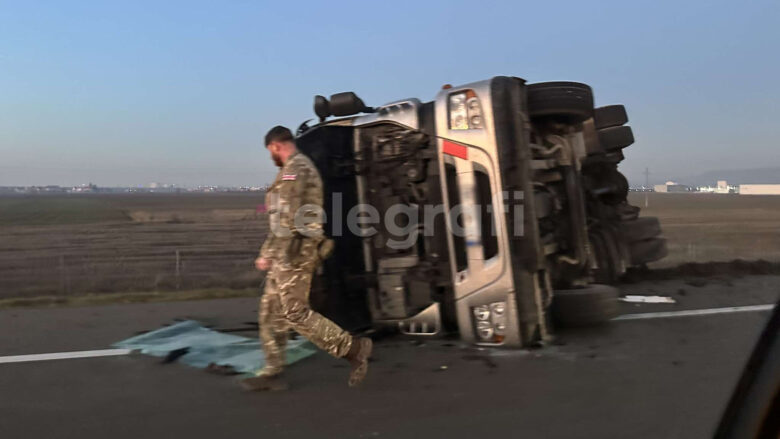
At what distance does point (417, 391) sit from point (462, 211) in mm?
1688

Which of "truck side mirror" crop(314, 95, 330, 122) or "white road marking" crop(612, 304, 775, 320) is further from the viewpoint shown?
"white road marking" crop(612, 304, 775, 320)

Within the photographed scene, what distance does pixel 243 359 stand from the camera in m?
5.28

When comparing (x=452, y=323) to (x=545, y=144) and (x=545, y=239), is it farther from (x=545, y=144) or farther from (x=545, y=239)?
(x=545, y=144)

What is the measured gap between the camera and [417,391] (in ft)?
14.6

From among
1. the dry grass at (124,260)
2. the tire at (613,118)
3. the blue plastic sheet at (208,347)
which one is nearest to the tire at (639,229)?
the tire at (613,118)

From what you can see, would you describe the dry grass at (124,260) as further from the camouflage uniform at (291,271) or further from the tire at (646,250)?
the tire at (646,250)

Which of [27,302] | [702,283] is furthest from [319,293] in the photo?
[702,283]

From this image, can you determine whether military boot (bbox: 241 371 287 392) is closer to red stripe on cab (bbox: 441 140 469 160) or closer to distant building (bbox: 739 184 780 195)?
red stripe on cab (bbox: 441 140 469 160)

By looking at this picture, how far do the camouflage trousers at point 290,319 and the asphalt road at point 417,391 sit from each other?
32 cm

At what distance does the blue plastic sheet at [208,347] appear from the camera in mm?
5203

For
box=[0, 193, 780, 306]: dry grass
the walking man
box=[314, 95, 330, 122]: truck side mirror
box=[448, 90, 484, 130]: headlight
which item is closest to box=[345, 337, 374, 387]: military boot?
the walking man

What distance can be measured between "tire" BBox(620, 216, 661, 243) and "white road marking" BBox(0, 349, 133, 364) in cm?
643

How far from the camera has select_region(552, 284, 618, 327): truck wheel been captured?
19.8 feet

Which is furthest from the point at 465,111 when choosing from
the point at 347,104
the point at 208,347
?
the point at 208,347
